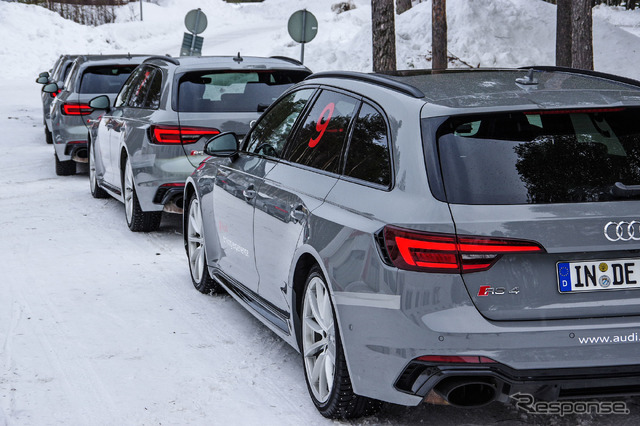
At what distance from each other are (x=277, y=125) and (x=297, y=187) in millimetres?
971

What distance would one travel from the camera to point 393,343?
4.16m

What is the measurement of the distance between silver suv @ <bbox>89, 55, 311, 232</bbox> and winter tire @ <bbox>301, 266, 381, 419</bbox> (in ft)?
15.0

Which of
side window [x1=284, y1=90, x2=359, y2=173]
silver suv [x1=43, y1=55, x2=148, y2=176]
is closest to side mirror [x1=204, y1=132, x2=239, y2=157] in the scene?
side window [x1=284, y1=90, x2=359, y2=173]

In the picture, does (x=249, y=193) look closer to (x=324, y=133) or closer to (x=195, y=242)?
(x=324, y=133)

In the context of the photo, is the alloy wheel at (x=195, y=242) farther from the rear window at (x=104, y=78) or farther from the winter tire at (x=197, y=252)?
the rear window at (x=104, y=78)

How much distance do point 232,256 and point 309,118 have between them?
1.36 meters

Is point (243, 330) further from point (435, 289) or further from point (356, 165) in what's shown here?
point (435, 289)

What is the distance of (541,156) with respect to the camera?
13.7 feet

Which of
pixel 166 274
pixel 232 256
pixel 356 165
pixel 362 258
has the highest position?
pixel 356 165

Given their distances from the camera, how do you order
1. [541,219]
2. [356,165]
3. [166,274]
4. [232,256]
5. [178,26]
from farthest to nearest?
[178,26]
[166,274]
[232,256]
[356,165]
[541,219]

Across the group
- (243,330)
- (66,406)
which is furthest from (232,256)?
(66,406)

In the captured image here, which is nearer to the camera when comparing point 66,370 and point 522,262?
point 522,262

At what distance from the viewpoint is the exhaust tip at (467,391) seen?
4.10 metres

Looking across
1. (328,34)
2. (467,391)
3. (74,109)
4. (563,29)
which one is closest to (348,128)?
(467,391)
